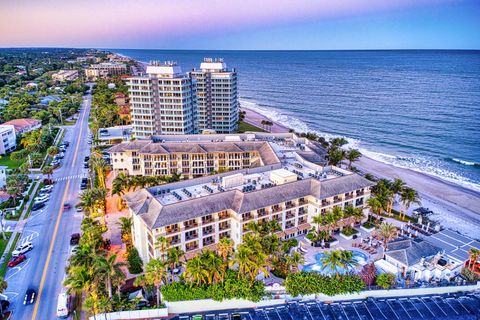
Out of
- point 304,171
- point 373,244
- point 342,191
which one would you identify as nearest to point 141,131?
point 304,171

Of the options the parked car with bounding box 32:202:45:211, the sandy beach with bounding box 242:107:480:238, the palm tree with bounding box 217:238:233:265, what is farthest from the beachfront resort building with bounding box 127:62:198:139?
the palm tree with bounding box 217:238:233:265

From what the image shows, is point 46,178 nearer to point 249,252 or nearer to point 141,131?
point 141,131

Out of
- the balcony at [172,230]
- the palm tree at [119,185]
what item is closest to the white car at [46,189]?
the palm tree at [119,185]

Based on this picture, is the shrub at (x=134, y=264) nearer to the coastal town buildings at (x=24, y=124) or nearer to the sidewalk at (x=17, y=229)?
the sidewalk at (x=17, y=229)

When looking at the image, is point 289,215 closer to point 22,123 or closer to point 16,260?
point 16,260

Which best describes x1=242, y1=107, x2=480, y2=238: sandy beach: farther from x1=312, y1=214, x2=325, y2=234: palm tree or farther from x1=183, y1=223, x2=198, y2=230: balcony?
x1=183, y1=223, x2=198, y2=230: balcony

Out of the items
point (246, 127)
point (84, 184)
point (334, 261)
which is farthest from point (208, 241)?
point (246, 127)
